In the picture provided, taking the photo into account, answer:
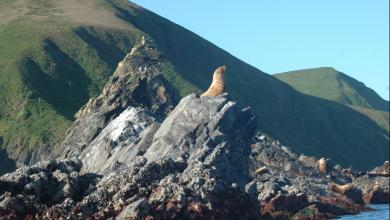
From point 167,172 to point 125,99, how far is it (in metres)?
62.6

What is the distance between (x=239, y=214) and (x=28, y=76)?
113m

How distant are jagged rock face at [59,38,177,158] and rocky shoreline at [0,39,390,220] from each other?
23cm

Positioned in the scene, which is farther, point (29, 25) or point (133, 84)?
point (29, 25)

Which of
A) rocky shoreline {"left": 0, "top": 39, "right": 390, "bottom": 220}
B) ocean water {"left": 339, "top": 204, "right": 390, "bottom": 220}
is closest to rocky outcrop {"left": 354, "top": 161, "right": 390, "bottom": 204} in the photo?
rocky shoreline {"left": 0, "top": 39, "right": 390, "bottom": 220}

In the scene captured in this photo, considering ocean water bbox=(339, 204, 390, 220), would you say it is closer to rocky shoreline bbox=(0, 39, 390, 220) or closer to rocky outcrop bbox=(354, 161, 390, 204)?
rocky shoreline bbox=(0, 39, 390, 220)

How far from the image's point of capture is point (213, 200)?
54375 mm

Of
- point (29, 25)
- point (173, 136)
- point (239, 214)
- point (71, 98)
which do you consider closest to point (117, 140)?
point (173, 136)

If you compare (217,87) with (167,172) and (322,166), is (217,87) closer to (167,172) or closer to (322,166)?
(322,166)

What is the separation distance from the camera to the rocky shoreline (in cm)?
5019

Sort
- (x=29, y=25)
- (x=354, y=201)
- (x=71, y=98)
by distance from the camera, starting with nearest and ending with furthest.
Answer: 1. (x=354, y=201)
2. (x=71, y=98)
3. (x=29, y=25)

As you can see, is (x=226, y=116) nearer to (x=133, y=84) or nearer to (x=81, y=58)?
(x=133, y=84)

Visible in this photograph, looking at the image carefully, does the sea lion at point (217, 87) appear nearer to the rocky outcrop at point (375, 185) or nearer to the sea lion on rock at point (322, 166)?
the rocky outcrop at point (375, 185)

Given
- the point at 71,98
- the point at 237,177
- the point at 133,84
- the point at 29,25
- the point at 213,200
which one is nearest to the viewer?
the point at 213,200

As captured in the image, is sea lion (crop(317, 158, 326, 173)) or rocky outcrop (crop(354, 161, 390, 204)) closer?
rocky outcrop (crop(354, 161, 390, 204))
